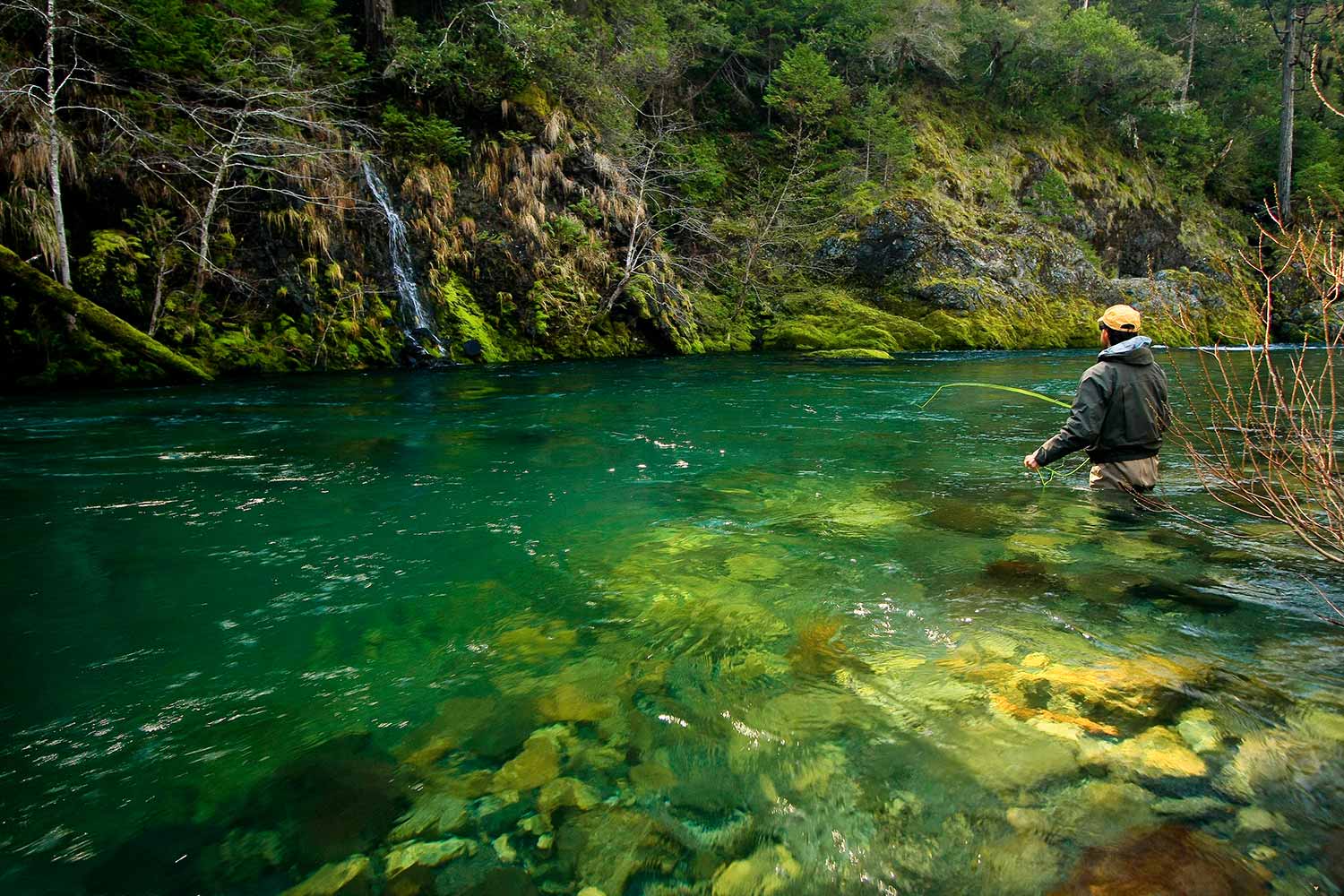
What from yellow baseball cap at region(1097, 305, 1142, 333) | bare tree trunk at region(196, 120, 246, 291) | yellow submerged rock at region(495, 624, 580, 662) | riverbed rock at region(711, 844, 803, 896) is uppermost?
bare tree trunk at region(196, 120, 246, 291)

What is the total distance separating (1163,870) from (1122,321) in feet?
14.0

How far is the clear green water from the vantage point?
82.4 inches

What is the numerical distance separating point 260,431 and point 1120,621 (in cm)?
883

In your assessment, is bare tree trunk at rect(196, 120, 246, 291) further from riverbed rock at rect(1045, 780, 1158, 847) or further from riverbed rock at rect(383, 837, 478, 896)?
riverbed rock at rect(1045, 780, 1158, 847)

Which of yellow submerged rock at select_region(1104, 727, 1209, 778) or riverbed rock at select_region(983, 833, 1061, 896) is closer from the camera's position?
riverbed rock at select_region(983, 833, 1061, 896)

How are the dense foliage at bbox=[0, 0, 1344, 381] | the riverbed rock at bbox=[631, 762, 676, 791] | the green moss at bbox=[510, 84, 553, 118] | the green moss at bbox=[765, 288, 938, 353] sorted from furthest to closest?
the green moss at bbox=[765, 288, 938, 353]
the green moss at bbox=[510, 84, 553, 118]
the dense foliage at bbox=[0, 0, 1344, 381]
the riverbed rock at bbox=[631, 762, 676, 791]

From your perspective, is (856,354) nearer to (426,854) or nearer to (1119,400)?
(1119,400)

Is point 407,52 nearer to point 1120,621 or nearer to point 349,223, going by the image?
point 349,223

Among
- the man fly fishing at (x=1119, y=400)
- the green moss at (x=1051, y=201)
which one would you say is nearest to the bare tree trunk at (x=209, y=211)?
the man fly fishing at (x=1119, y=400)

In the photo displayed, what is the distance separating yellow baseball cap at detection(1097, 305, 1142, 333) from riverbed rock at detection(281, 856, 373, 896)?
555cm

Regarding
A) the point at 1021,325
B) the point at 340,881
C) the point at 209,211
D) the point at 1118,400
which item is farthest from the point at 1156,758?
the point at 1021,325

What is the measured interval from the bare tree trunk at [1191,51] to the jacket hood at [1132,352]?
4678 cm

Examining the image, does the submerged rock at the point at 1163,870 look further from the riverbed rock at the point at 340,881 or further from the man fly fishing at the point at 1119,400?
the man fly fishing at the point at 1119,400

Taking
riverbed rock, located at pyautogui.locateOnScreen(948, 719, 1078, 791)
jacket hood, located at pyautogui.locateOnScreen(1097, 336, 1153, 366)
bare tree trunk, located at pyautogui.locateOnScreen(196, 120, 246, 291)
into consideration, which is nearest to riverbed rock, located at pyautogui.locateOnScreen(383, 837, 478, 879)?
riverbed rock, located at pyautogui.locateOnScreen(948, 719, 1078, 791)
